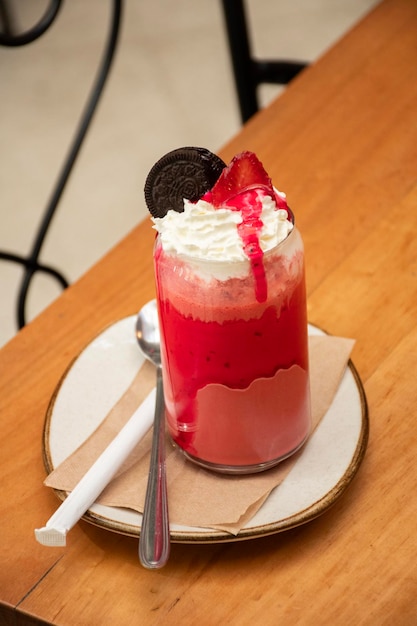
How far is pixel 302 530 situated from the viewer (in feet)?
2.48

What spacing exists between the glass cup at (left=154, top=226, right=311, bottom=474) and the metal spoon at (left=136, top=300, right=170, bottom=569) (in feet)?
0.07

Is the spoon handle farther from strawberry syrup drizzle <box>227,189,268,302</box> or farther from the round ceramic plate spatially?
strawberry syrup drizzle <box>227,189,268,302</box>

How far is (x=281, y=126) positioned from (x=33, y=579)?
736mm

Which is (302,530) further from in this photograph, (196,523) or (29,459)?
(29,459)

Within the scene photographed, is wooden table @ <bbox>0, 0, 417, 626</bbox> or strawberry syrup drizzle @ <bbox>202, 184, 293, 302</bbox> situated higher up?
strawberry syrup drizzle @ <bbox>202, 184, 293, 302</bbox>

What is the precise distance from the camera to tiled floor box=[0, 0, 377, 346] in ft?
8.15

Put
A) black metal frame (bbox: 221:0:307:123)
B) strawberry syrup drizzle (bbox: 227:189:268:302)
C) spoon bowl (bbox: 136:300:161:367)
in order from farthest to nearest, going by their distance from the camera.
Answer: black metal frame (bbox: 221:0:307:123) < spoon bowl (bbox: 136:300:161:367) < strawberry syrup drizzle (bbox: 227:189:268:302)

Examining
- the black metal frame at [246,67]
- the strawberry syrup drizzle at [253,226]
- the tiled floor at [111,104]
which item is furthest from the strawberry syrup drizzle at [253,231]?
the tiled floor at [111,104]

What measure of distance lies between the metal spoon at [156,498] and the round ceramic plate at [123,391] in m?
0.01

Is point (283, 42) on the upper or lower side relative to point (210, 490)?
lower

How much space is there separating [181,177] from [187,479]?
0.26 meters

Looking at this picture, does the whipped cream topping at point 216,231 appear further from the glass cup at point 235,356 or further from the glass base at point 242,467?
the glass base at point 242,467

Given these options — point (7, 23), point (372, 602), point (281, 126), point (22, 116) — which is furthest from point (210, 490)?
point (7, 23)

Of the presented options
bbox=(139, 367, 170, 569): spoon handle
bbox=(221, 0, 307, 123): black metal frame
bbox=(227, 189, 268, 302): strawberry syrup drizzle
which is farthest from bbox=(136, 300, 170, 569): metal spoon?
bbox=(221, 0, 307, 123): black metal frame
